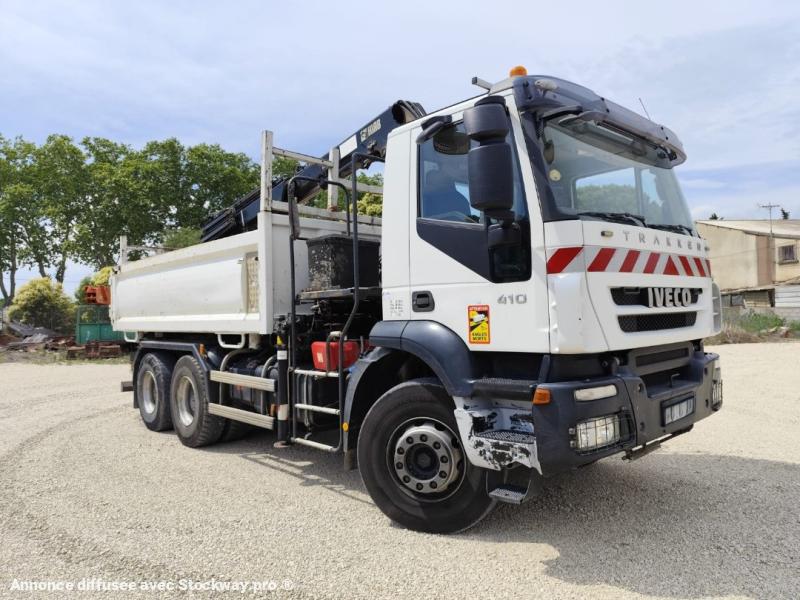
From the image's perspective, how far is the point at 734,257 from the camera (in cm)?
3694

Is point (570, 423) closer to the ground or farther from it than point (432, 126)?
closer to the ground

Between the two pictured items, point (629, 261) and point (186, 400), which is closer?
point (629, 261)

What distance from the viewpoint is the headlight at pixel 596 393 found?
10.7 ft

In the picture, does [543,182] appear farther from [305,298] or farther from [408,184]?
[305,298]

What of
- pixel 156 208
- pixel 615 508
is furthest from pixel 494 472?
pixel 156 208

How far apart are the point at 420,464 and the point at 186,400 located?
3.97 m

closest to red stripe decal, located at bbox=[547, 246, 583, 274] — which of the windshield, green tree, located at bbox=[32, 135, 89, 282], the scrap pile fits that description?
the windshield

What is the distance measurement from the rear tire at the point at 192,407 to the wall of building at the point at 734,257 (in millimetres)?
35188

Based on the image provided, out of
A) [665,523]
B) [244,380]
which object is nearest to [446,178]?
[665,523]

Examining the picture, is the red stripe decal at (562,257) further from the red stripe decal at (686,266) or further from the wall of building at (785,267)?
the wall of building at (785,267)

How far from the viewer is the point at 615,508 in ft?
14.1

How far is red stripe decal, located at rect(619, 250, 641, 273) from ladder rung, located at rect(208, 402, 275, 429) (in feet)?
10.8

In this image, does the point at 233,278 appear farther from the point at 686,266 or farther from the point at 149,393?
the point at 686,266

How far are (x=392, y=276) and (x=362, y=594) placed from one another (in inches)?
81.3
